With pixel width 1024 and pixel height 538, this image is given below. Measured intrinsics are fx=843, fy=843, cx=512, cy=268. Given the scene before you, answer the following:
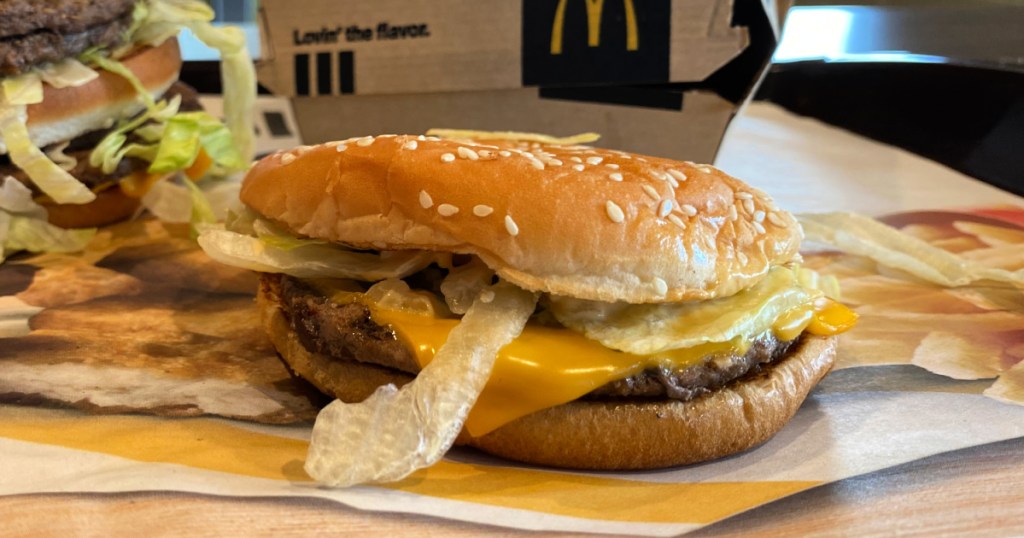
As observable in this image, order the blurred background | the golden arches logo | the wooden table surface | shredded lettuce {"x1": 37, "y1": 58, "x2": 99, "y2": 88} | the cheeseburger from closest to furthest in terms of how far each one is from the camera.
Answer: the wooden table surface → the cheeseburger → shredded lettuce {"x1": 37, "y1": 58, "x2": 99, "y2": 88} → the golden arches logo → the blurred background

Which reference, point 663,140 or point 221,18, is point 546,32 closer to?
point 663,140

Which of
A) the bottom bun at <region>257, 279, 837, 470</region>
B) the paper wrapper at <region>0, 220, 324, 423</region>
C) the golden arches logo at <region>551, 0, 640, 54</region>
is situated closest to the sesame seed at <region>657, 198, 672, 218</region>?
the bottom bun at <region>257, 279, 837, 470</region>

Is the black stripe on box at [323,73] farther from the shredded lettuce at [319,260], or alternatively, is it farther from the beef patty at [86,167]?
the shredded lettuce at [319,260]

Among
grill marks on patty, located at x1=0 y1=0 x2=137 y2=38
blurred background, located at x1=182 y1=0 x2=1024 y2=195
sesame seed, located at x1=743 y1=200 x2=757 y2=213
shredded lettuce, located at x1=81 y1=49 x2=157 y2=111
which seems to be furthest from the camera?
blurred background, located at x1=182 y1=0 x2=1024 y2=195

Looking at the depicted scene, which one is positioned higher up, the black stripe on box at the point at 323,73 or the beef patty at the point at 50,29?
the beef patty at the point at 50,29

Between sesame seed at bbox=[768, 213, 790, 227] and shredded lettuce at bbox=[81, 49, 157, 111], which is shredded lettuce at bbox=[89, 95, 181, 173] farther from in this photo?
sesame seed at bbox=[768, 213, 790, 227]

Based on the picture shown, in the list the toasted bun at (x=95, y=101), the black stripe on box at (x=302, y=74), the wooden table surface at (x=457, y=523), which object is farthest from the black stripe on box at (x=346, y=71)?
the wooden table surface at (x=457, y=523)
